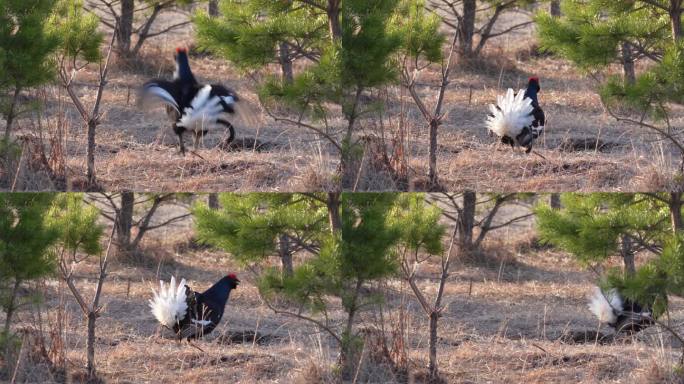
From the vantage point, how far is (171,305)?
8.81 m

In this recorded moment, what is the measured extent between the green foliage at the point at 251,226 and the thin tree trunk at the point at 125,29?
2760 millimetres

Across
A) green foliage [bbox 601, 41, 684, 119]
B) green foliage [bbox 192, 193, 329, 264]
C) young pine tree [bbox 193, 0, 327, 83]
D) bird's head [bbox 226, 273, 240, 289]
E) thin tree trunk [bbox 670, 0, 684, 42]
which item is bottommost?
bird's head [bbox 226, 273, 240, 289]

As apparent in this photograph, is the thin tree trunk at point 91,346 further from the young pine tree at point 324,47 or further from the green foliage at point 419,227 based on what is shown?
the green foliage at point 419,227

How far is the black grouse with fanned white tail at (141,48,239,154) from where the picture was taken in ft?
27.1

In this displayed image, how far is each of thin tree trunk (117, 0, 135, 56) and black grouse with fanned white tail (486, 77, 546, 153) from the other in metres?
3.07

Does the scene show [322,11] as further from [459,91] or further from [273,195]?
[459,91]

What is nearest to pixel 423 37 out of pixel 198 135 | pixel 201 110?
pixel 201 110

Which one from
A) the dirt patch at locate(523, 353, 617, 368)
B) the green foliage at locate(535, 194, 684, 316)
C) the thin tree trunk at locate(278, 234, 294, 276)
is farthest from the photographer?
the dirt patch at locate(523, 353, 617, 368)

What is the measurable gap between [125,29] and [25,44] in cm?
232

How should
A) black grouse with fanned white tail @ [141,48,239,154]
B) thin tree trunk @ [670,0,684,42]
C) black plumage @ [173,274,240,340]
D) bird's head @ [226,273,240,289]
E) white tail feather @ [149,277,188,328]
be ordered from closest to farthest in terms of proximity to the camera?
black grouse with fanned white tail @ [141,48,239,154] → thin tree trunk @ [670,0,684,42] → white tail feather @ [149,277,188,328] → black plumage @ [173,274,240,340] → bird's head @ [226,273,240,289]

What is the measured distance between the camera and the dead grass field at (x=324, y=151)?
8.53m

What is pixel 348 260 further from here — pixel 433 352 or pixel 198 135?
pixel 198 135

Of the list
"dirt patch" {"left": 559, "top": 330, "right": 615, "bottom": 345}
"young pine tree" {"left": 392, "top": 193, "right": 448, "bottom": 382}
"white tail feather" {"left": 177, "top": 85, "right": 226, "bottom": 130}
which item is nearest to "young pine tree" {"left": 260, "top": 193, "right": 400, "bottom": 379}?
"young pine tree" {"left": 392, "top": 193, "right": 448, "bottom": 382}

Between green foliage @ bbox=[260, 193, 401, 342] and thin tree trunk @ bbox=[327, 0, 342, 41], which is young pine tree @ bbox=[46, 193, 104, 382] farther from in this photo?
thin tree trunk @ bbox=[327, 0, 342, 41]
